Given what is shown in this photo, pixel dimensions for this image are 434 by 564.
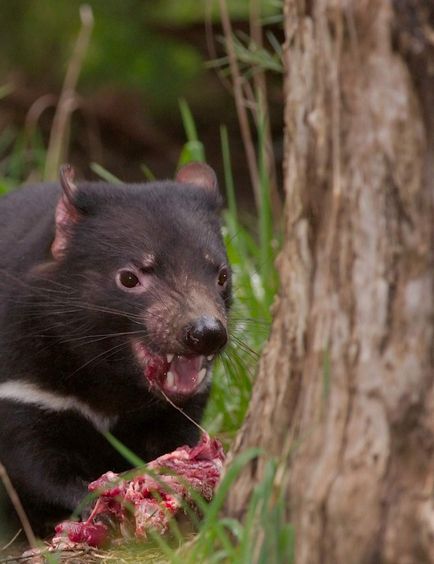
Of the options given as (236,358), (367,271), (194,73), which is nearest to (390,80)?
(367,271)

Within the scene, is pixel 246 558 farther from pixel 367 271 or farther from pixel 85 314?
pixel 85 314

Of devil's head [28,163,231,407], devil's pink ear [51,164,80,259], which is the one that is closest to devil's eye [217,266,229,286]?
devil's head [28,163,231,407]

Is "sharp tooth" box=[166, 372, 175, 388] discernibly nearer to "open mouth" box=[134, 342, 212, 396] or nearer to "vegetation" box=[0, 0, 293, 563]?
"open mouth" box=[134, 342, 212, 396]

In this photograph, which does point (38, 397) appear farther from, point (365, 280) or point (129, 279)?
point (365, 280)

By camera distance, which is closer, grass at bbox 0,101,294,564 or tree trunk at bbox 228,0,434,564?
tree trunk at bbox 228,0,434,564

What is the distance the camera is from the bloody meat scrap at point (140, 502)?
3.00 meters

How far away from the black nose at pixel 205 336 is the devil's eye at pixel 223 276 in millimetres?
369

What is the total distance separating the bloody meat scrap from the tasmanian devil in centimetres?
22

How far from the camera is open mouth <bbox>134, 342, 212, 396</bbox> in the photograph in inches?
131

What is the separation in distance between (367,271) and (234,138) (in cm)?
807

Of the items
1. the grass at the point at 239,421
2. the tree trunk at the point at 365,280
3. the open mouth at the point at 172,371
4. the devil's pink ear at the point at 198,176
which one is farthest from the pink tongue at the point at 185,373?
the tree trunk at the point at 365,280

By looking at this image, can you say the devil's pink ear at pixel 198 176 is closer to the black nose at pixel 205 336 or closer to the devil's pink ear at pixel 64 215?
the devil's pink ear at pixel 64 215

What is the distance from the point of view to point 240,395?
162 inches

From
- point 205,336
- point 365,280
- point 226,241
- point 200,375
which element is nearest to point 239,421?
point 226,241
